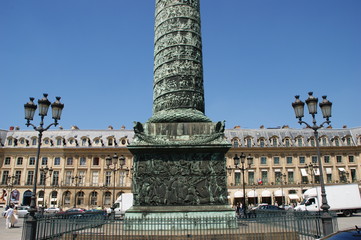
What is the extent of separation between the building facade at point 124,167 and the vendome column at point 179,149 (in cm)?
3217

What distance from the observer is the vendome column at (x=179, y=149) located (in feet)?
26.6

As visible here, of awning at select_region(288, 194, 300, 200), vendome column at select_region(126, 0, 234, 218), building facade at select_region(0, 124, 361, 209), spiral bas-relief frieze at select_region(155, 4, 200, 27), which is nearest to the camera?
vendome column at select_region(126, 0, 234, 218)

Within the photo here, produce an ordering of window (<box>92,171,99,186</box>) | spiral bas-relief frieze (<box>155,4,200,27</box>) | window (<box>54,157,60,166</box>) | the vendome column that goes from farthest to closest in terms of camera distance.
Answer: window (<box>54,157,60,166</box>), window (<box>92,171,99,186</box>), spiral bas-relief frieze (<box>155,4,200,27</box>), the vendome column

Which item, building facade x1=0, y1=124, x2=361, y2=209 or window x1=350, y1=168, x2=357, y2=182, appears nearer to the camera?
building facade x1=0, y1=124, x2=361, y2=209

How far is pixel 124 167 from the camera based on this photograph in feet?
136

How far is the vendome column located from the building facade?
106 feet

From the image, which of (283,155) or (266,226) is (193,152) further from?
(283,155)

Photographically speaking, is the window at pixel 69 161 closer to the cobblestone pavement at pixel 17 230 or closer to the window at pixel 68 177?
the window at pixel 68 177

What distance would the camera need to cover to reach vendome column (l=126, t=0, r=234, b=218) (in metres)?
8.09

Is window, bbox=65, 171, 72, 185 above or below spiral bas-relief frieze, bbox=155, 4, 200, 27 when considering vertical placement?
below

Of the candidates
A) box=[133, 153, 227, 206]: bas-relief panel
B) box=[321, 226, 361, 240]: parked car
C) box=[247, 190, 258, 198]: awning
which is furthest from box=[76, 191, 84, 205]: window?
box=[321, 226, 361, 240]: parked car

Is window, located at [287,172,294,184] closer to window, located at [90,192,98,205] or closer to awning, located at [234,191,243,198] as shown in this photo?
awning, located at [234,191,243,198]

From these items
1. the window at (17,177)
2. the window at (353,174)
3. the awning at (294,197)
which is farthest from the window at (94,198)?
the window at (353,174)

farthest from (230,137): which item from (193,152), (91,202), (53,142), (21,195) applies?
(193,152)
